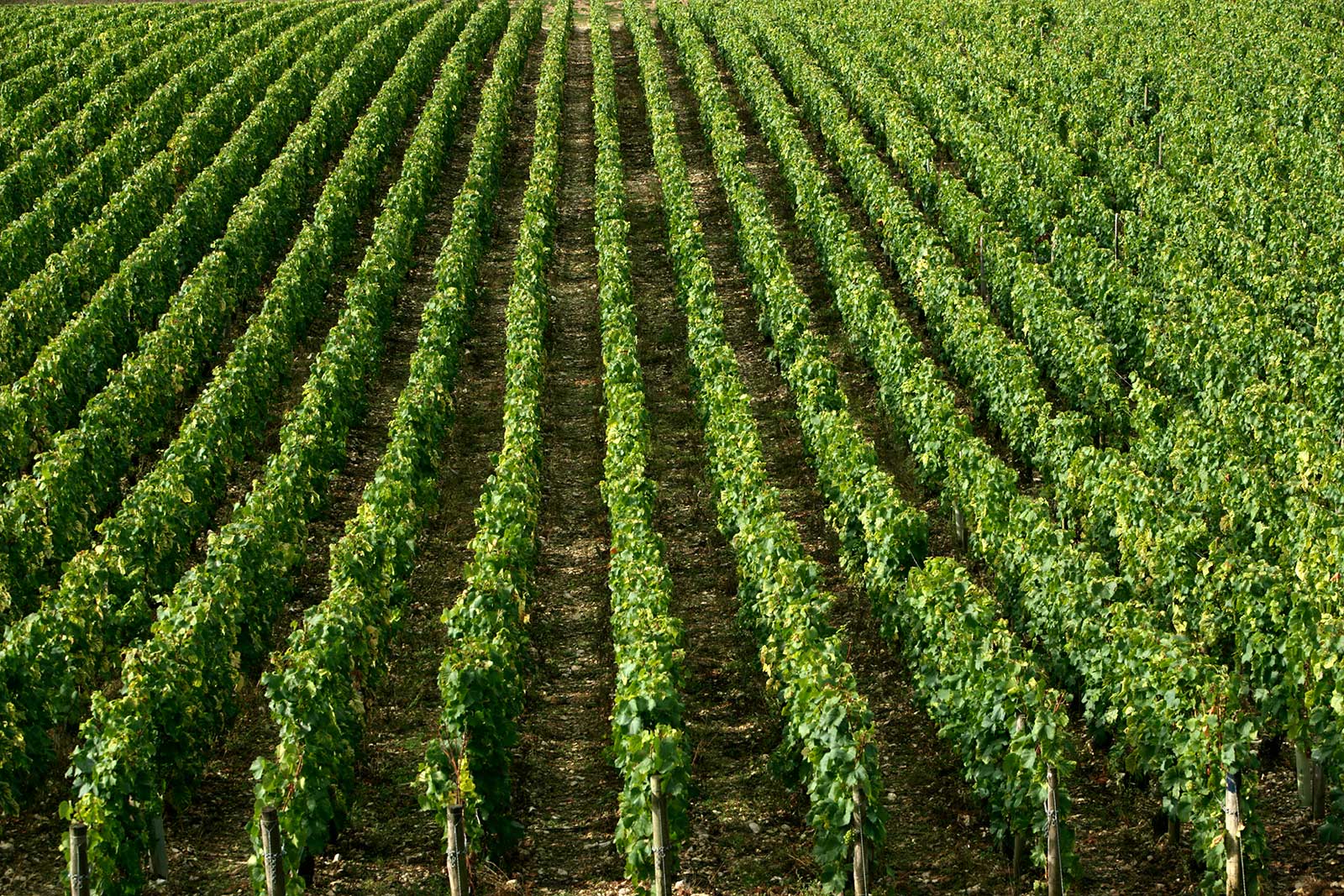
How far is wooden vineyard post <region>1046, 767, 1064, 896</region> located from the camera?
10969mm

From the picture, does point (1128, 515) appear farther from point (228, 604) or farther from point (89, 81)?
point (89, 81)

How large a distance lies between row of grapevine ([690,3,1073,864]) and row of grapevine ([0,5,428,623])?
850 cm

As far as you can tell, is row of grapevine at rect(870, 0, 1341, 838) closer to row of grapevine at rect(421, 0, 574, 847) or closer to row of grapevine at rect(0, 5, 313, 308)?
row of grapevine at rect(421, 0, 574, 847)

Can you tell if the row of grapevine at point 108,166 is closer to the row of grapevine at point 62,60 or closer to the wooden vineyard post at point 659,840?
the row of grapevine at point 62,60

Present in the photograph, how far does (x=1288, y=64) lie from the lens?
3703 cm

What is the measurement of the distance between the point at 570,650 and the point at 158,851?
4.73 meters

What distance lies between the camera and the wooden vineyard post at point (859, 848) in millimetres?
10969

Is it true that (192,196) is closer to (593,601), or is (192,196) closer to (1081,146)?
(593,601)

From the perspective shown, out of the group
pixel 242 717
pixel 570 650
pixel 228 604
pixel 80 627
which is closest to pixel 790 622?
pixel 570 650

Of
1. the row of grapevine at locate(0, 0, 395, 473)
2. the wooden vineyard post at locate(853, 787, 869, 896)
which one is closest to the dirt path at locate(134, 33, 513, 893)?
the row of grapevine at locate(0, 0, 395, 473)

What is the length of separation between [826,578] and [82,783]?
8.29 m

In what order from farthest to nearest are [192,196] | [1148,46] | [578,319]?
[1148,46], [192,196], [578,319]

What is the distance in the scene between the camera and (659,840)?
10.9 meters

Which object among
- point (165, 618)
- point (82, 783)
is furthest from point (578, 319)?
point (82, 783)
